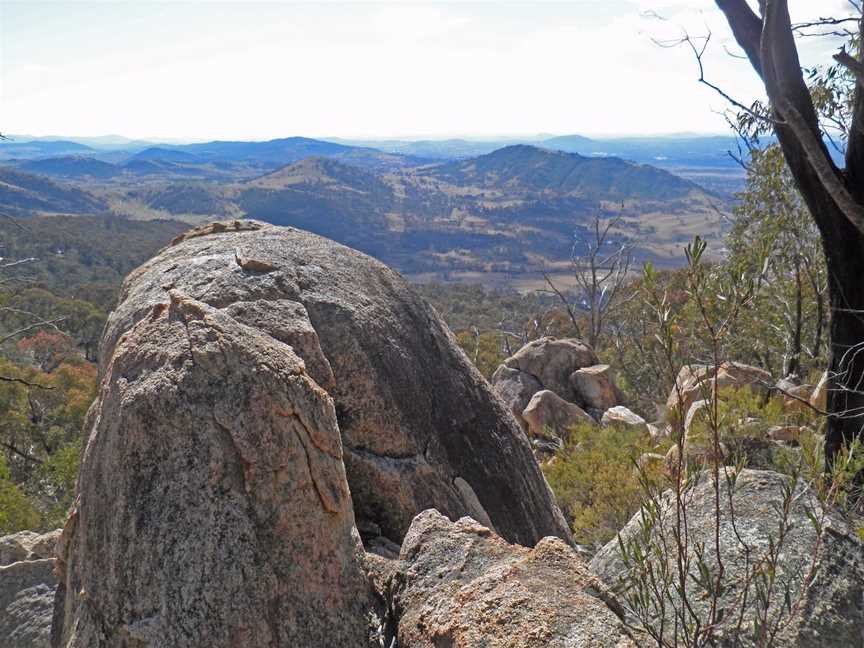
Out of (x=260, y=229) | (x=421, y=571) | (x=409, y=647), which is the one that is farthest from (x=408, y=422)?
(x=260, y=229)

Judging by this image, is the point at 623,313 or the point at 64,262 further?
the point at 64,262

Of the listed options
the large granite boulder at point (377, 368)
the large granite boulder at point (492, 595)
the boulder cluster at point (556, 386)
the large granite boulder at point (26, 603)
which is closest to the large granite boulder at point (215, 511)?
the large granite boulder at point (492, 595)

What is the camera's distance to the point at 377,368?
5.39 metres

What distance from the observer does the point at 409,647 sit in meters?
3.33

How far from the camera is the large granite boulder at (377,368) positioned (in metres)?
5.00

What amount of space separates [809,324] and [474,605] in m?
18.3

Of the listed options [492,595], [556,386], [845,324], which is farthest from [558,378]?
[492,595]

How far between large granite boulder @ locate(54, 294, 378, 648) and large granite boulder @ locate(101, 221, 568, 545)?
0.88 meters

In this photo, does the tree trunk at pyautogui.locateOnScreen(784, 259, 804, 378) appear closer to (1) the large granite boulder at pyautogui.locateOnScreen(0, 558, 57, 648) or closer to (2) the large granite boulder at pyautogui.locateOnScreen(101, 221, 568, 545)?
(2) the large granite boulder at pyautogui.locateOnScreen(101, 221, 568, 545)

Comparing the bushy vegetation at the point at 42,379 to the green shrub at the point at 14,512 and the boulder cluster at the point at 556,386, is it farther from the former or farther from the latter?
the boulder cluster at the point at 556,386

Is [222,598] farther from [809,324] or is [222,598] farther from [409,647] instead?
[809,324]

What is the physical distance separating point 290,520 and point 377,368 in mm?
1872

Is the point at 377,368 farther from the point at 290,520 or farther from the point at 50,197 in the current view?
the point at 50,197

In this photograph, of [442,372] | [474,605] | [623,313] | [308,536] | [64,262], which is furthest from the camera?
[64,262]
